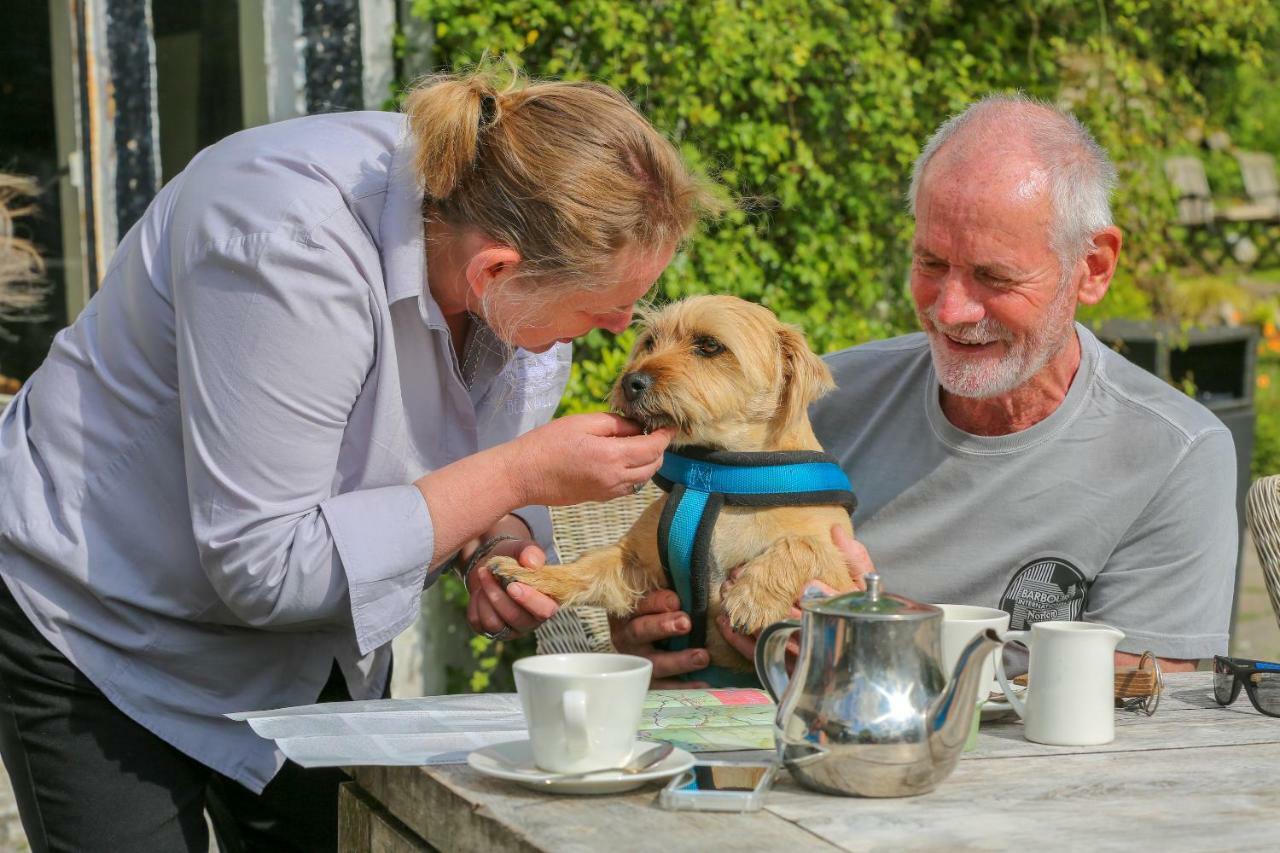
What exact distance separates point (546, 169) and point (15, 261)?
291 centimetres

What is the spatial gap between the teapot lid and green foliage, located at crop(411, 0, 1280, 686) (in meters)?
3.26

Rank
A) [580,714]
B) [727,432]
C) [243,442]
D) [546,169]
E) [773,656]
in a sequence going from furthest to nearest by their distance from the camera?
[727,432]
[546,169]
[243,442]
[773,656]
[580,714]

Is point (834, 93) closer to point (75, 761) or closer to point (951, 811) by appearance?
point (75, 761)

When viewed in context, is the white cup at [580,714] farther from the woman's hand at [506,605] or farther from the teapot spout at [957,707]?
the woman's hand at [506,605]

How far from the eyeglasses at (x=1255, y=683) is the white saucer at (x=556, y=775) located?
0.97 m

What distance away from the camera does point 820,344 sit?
5422 millimetres

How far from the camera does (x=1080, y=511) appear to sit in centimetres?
294

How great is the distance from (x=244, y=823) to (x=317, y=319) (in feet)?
3.31

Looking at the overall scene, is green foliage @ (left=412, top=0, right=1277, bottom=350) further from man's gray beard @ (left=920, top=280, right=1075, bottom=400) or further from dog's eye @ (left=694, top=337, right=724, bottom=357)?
man's gray beard @ (left=920, top=280, right=1075, bottom=400)

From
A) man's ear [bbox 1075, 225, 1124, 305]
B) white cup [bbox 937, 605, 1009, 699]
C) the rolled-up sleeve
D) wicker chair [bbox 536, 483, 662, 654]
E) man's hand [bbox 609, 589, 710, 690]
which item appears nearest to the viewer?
white cup [bbox 937, 605, 1009, 699]

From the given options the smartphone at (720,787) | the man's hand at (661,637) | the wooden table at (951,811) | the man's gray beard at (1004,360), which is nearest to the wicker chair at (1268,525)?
the man's gray beard at (1004,360)

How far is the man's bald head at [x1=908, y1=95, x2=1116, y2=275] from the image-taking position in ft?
9.55

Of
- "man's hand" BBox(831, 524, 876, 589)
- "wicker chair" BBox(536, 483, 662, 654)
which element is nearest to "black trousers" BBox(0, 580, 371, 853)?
"wicker chair" BBox(536, 483, 662, 654)

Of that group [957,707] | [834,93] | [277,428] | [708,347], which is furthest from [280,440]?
[834,93]
